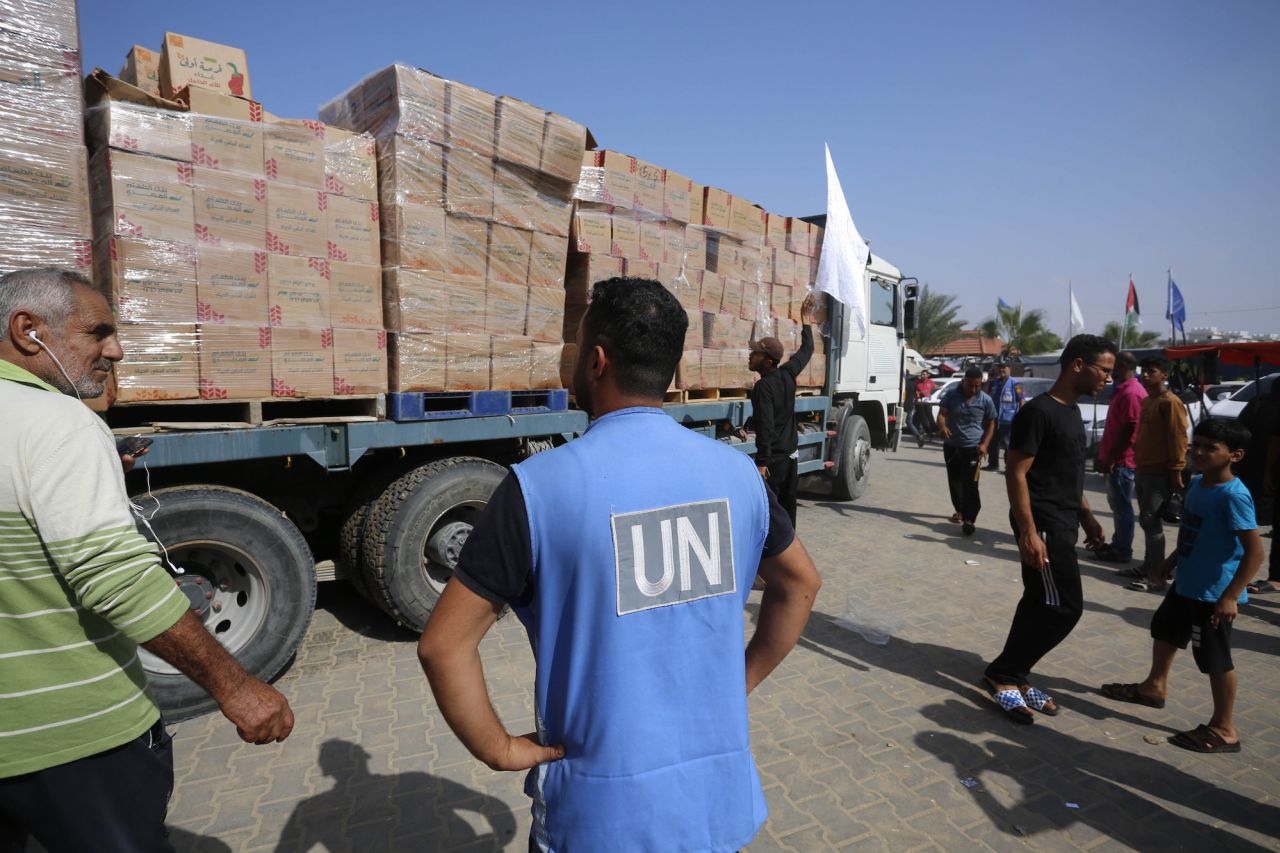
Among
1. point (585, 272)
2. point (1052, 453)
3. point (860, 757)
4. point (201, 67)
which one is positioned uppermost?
point (201, 67)

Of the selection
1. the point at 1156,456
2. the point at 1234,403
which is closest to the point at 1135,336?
the point at 1234,403

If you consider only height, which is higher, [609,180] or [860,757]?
[609,180]

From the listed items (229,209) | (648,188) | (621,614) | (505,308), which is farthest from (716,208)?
(621,614)

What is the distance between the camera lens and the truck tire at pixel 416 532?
407 centimetres

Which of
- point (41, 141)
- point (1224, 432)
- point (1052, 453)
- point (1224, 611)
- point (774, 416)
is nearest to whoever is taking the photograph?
point (41, 141)

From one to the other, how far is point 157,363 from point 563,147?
105 inches

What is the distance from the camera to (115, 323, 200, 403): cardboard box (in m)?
3.03

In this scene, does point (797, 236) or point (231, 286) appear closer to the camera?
point (231, 286)

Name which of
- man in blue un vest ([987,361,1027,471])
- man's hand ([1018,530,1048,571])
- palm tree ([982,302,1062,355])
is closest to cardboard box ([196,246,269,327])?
man's hand ([1018,530,1048,571])

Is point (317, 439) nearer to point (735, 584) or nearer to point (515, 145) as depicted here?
point (515, 145)

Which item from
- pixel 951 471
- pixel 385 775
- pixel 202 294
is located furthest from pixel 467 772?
pixel 951 471

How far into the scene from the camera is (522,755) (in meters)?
1.32

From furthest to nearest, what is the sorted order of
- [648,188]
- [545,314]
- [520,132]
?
[648,188]
[545,314]
[520,132]

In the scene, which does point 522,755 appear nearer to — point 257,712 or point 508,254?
point 257,712
